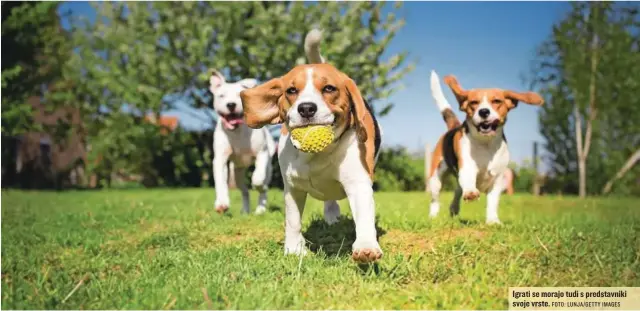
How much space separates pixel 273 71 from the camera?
1702 cm

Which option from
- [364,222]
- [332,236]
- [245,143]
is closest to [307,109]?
[364,222]

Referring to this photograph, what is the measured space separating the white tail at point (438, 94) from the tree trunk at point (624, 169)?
774cm

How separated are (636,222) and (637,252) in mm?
1996

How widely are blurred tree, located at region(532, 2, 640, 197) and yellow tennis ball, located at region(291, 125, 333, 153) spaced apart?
7966mm

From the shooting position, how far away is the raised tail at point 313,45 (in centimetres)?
413

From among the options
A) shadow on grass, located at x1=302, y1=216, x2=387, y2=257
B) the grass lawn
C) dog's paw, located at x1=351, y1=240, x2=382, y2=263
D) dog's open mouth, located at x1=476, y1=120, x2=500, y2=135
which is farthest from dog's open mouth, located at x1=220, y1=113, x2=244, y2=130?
dog's paw, located at x1=351, y1=240, x2=382, y2=263

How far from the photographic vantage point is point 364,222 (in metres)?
3.27

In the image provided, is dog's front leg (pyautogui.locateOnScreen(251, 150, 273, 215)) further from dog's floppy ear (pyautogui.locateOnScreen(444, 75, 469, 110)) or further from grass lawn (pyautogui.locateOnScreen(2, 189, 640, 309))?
dog's floppy ear (pyautogui.locateOnScreen(444, 75, 469, 110))

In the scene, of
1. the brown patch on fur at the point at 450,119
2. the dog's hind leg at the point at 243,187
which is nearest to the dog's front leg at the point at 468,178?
the brown patch on fur at the point at 450,119

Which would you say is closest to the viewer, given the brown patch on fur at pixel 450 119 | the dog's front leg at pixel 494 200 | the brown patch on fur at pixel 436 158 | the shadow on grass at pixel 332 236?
the shadow on grass at pixel 332 236

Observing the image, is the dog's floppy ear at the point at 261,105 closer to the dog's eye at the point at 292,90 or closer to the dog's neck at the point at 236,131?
the dog's eye at the point at 292,90

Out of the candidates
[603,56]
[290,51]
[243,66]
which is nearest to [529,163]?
[603,56]

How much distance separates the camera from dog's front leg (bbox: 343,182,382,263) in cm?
299

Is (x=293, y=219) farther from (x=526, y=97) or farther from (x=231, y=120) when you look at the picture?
(x=231, y=120)
